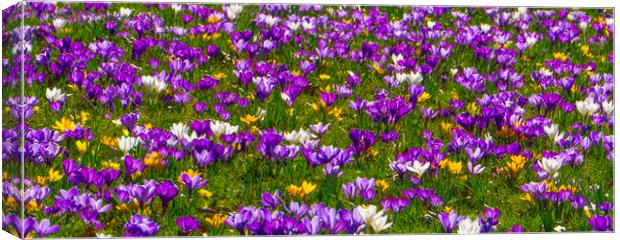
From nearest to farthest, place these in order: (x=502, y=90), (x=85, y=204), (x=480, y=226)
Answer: (x=85, y=204)
(x=480, y=226)
(x=502, y=90)

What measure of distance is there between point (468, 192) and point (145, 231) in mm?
1899

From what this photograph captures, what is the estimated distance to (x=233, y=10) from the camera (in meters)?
7.46

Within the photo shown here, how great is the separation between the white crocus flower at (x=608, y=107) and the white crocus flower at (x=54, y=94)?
3.34m

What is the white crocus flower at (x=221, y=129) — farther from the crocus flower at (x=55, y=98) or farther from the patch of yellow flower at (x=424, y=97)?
the patch of yellow flower at (x=424, y=97)

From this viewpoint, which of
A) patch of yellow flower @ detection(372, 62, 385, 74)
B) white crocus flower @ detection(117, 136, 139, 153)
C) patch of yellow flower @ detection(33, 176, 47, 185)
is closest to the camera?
patch of yellow flower @ detection(33, 176, 47, 185)

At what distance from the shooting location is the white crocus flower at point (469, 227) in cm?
702

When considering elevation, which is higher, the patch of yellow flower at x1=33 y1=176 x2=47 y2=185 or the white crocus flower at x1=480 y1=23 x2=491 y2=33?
the white crocus flower at x1=480 y1=23 x2=491 y2=33

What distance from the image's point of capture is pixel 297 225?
6.77m

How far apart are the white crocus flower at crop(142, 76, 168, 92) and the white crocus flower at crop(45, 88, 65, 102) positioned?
490 mm

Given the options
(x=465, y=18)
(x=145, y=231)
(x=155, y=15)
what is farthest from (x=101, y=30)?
(x=465, y=18)

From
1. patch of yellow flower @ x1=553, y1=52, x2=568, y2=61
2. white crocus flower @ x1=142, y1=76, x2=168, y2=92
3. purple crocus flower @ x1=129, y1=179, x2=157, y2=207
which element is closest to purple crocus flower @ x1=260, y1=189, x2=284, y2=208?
purple crocus flower @ x1=129, y1=179, x2=157, y2=207

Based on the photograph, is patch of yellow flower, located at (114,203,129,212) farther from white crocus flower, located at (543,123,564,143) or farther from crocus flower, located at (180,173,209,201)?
white crocus flower, located at (543,123,564,143)

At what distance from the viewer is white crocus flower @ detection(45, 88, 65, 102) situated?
23.1 feet

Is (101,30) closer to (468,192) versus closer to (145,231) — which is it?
(145,231)
